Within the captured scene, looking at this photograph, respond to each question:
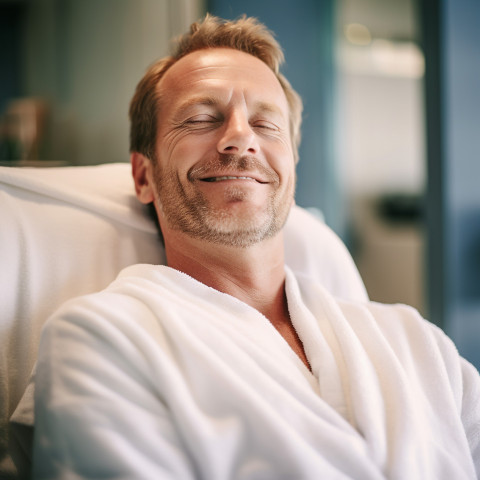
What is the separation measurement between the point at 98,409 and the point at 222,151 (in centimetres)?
53

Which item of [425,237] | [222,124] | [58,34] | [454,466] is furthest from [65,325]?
[58,34]

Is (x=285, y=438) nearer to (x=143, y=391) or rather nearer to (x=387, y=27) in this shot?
(x=143, y=391)

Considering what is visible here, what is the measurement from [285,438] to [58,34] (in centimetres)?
294

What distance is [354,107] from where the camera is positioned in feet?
14.7

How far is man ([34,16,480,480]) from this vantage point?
685 mm

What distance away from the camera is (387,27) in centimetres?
450

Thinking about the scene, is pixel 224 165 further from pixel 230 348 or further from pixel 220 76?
pixel 230 348

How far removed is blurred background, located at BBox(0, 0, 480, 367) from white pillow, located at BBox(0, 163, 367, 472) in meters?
0.73

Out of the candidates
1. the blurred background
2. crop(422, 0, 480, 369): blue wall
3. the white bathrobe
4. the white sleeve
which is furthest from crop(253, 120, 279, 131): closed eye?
crop(422, 0, 480, 369): blue wall

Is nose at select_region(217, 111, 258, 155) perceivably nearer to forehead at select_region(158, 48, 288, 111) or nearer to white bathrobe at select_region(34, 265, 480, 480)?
forehead at select_region(158, 48, 288, 111)

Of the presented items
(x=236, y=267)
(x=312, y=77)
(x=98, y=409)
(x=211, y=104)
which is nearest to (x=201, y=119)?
(x=211, y=104)

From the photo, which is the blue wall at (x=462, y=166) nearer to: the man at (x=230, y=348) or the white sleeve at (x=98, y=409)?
the man at (x=230, y=348)

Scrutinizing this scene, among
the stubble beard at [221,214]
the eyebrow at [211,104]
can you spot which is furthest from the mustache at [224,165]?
the eyebrow at [211,104]

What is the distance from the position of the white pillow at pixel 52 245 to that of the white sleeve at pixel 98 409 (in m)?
0.16
